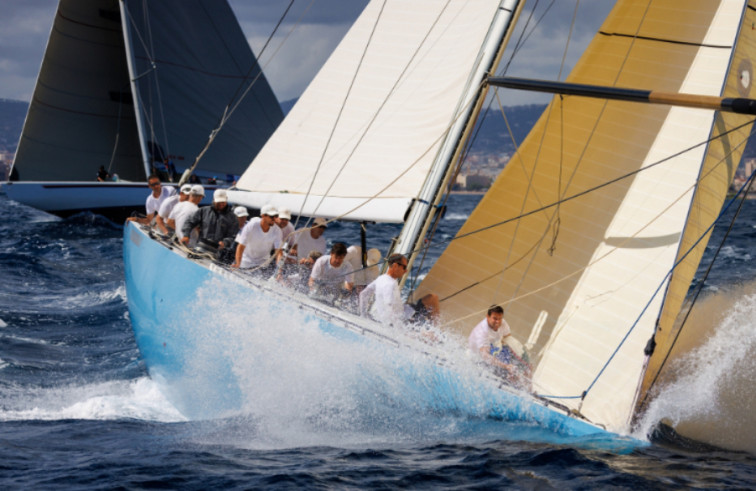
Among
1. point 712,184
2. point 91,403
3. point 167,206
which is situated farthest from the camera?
point 167,206

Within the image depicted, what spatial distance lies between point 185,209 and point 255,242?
142cm

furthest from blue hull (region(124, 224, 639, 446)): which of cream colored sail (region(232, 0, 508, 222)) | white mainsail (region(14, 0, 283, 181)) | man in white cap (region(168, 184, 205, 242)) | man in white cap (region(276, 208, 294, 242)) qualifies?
white mainsail (region(14, 0, 283, 181))

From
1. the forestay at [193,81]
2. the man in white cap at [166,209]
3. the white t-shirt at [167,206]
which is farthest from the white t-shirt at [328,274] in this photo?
the forestay at [193,81]

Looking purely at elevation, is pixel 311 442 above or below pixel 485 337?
below

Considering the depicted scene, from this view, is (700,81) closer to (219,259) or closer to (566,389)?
(566,389)

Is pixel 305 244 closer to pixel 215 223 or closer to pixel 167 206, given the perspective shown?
pixel 215 223

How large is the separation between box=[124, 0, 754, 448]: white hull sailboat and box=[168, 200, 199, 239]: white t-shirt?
1.36 ft

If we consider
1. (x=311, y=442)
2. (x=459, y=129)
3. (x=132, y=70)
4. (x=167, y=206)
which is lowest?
(x=311, y=442)

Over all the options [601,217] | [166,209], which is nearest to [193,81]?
[166,209]

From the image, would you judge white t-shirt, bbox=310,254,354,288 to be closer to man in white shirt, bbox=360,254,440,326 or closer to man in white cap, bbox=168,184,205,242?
man in white shirt, bbox=360,254,440,326

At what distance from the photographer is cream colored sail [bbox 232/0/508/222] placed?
7441 mm

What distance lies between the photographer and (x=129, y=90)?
2389 centimetres

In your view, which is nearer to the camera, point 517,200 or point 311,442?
point 311,442

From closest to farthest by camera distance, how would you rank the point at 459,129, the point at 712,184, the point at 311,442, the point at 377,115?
the point at 311,442 < the point at 712,184 < the point at 459,129 < the point at 377,115
